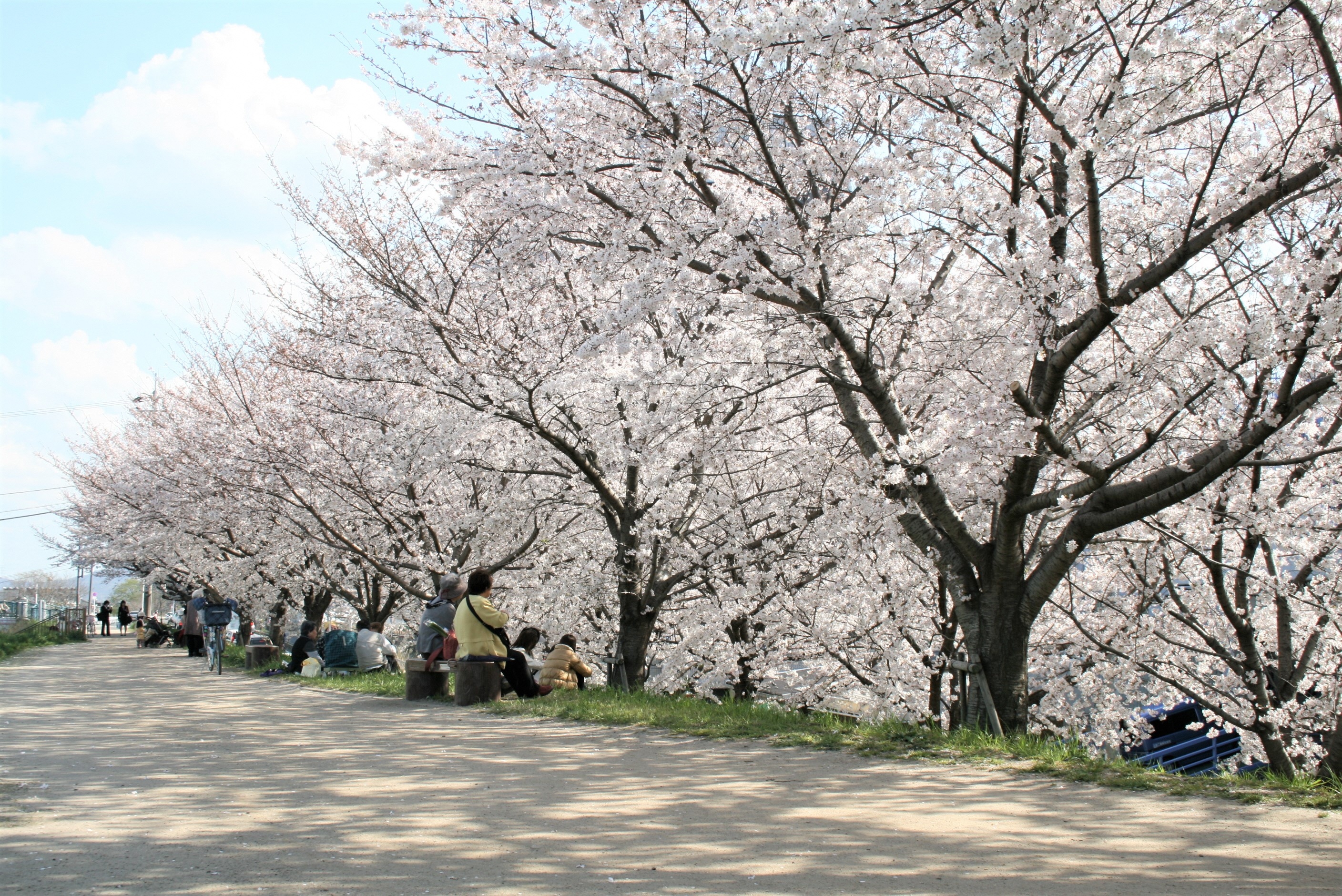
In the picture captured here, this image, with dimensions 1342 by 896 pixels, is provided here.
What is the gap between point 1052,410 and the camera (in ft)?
24.5

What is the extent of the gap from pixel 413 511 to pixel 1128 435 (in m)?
10.4

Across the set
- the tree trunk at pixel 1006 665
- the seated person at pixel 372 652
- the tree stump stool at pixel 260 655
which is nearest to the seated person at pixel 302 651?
the seated person at pixel 372 652

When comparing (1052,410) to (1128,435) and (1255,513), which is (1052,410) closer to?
(1128,435)

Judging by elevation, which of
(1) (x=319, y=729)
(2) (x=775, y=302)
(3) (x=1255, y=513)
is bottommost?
(1) (x=319, y=729)

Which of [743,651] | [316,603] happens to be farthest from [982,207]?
[316,603]

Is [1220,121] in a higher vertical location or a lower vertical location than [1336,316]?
higher

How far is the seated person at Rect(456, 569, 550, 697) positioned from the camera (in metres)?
9.34

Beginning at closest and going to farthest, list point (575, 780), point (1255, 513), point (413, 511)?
point (575, 780) < point (1255, 513) < point (413, 511)

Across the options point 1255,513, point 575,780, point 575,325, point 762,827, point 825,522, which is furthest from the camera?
point 575,325

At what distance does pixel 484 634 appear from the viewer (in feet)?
31.1

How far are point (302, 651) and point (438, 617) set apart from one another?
21.1 ft

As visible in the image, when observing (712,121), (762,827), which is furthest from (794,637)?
(762,827)

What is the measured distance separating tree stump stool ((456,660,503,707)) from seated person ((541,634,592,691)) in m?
0.95

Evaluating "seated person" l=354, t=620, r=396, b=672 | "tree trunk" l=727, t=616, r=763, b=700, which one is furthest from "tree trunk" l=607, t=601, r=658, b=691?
"seated person" l=354, t=620, r=396, b=672
